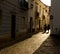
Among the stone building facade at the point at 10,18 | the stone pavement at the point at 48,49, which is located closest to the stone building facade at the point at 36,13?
the stone building facade at the point at 10,18

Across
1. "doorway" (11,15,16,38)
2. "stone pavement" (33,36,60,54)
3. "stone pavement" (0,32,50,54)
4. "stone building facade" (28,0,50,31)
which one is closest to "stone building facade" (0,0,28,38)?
"doorway" (11,15,16,38)

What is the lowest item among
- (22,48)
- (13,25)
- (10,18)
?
(22,48)

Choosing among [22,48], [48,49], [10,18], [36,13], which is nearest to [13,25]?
[10,18]

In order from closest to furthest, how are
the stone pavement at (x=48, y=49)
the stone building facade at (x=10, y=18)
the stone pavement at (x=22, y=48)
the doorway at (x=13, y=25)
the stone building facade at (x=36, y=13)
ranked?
the stone pavement at (x=48, y=49) → the stone pavement at (x=22, y=48) → the stone building facade at (x=10, y=18) → the doorway at (x=13, y=25) → the stone building facade at (x=36, y=13)

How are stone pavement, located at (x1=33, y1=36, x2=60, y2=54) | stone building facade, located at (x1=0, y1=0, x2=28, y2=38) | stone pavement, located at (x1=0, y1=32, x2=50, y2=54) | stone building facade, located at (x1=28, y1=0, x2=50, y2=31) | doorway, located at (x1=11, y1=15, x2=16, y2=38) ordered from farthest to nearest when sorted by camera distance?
stone building facade, located at (x1=28, y1=0, x2=50, y2=31) → doorway, located at (x1=11, y1=15, x2=16, y2=38) → stone building facade, located at (x1=0, y1=0, x2=28, y2=38) → stone pavement, located at (x1=0, y1=32, x2=50, y2=54) → stone pavement, located at (x1=33, y1=36, x2=60, y2=54)

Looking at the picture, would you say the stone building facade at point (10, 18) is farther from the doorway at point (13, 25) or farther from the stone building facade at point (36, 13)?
the stone building facade at point (36, 13)

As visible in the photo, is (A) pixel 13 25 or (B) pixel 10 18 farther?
(A) pixel 13 25

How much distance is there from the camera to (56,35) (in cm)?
2508

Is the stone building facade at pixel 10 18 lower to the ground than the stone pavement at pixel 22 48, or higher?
higher

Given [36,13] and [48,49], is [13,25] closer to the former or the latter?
[48,49]

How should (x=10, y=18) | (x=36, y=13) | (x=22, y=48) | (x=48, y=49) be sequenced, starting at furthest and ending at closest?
1. (x=36, y=13)
2. (x=10, y=18)
3. (x=22, y=48)
4. (x=48, y=49)

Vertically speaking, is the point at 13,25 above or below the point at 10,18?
below

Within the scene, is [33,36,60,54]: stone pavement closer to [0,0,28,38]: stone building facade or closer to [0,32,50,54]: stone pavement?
[0,32,50,54]: stone pavement

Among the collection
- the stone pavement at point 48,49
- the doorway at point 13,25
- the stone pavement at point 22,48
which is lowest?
the stone pavement at point 22,48
